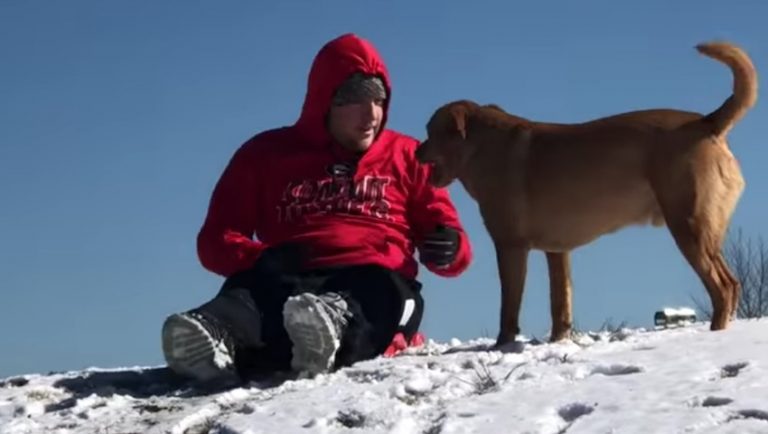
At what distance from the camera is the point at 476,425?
14.4 feet

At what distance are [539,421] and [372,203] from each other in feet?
9.00

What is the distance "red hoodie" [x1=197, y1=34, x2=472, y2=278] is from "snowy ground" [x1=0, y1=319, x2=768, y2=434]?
2.34ft

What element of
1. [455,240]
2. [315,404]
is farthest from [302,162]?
[315,404]

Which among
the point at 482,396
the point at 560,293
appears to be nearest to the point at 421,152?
the point at 560,293

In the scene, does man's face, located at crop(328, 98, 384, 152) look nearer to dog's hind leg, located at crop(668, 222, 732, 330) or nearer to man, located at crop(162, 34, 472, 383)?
man, located at crop(162, 34, 472, 383)

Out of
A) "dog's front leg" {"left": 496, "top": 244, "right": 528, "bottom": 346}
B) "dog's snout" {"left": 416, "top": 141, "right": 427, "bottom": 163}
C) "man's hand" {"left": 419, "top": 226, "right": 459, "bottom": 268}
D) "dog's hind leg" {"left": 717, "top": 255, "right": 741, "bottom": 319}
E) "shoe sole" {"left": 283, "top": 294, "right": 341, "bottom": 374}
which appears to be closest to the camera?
Answer: "shoe sole" {"left": 283, "top": 294, "right": 341, "bottom": 374}

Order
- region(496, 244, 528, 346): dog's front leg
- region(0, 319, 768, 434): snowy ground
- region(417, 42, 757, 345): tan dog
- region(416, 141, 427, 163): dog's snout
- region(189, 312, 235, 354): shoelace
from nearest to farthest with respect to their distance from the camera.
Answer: region(0, 319, 768, 434): snowy ground, region(189, 312, 235, 354): shoelace, region(417, 42, 757, 345): tan dog, region(496, 244, 528, 346): dog's front leg, region(416, 141, 427, 163): dog's snout

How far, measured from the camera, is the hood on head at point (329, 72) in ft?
22.6

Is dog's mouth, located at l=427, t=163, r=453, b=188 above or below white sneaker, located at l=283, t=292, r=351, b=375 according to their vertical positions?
above

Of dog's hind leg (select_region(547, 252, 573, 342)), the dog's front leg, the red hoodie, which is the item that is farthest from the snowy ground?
the red hoodie

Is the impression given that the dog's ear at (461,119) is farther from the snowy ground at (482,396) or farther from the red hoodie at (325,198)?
the snowy ground at (482,396)

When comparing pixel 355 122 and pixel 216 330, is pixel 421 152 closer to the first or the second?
pixel 355 122

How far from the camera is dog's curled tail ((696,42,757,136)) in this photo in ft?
19.8

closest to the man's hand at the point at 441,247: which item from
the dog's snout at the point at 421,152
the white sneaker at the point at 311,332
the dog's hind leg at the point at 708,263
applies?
the dog's snout at the point at 421,152
